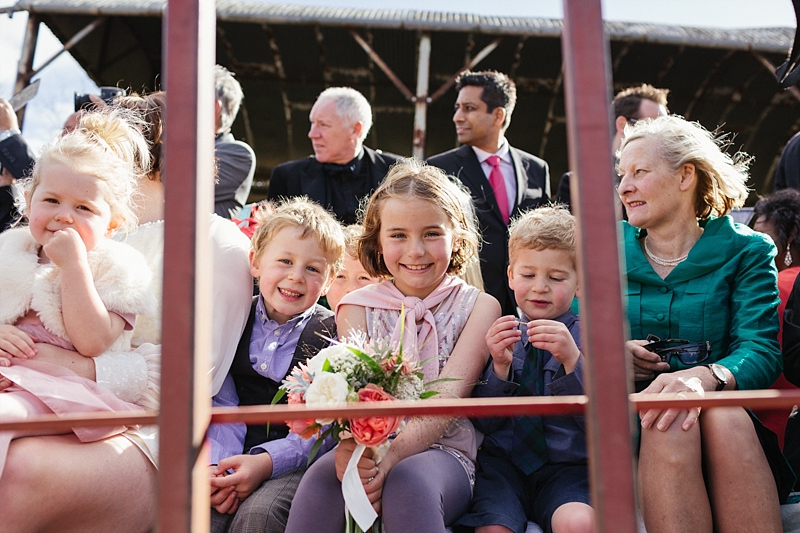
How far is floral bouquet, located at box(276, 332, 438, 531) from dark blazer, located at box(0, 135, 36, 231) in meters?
2.73

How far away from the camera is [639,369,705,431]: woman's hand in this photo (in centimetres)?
208

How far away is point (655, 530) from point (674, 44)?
8.88 metres

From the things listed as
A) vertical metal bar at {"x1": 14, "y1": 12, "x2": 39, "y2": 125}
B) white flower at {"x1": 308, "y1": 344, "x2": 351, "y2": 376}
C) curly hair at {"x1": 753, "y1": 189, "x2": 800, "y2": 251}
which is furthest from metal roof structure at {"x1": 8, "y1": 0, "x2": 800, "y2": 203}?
white flower at {"x1": 308, "y1": 344, "x2": 351, "y2": 376}

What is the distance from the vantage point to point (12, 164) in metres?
4.12

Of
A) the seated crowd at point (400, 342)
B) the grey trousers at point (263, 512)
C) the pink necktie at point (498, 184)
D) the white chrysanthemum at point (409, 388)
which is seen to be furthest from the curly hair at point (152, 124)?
the pink necktie at point (498, 184)

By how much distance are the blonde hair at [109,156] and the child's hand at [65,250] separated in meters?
0.26

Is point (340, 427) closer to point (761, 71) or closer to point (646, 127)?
point (646, 127)

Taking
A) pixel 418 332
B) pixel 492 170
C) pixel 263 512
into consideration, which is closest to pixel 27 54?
pixel 492 170

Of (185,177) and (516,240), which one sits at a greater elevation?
(516,240)

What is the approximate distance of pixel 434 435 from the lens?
2.26 m

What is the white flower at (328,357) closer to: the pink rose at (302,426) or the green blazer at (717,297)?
the pink rose at (302,426)

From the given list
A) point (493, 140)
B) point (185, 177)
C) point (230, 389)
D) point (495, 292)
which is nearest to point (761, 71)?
point (493, 140)

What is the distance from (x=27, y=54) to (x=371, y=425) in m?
9.21

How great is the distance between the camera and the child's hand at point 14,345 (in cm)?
209
